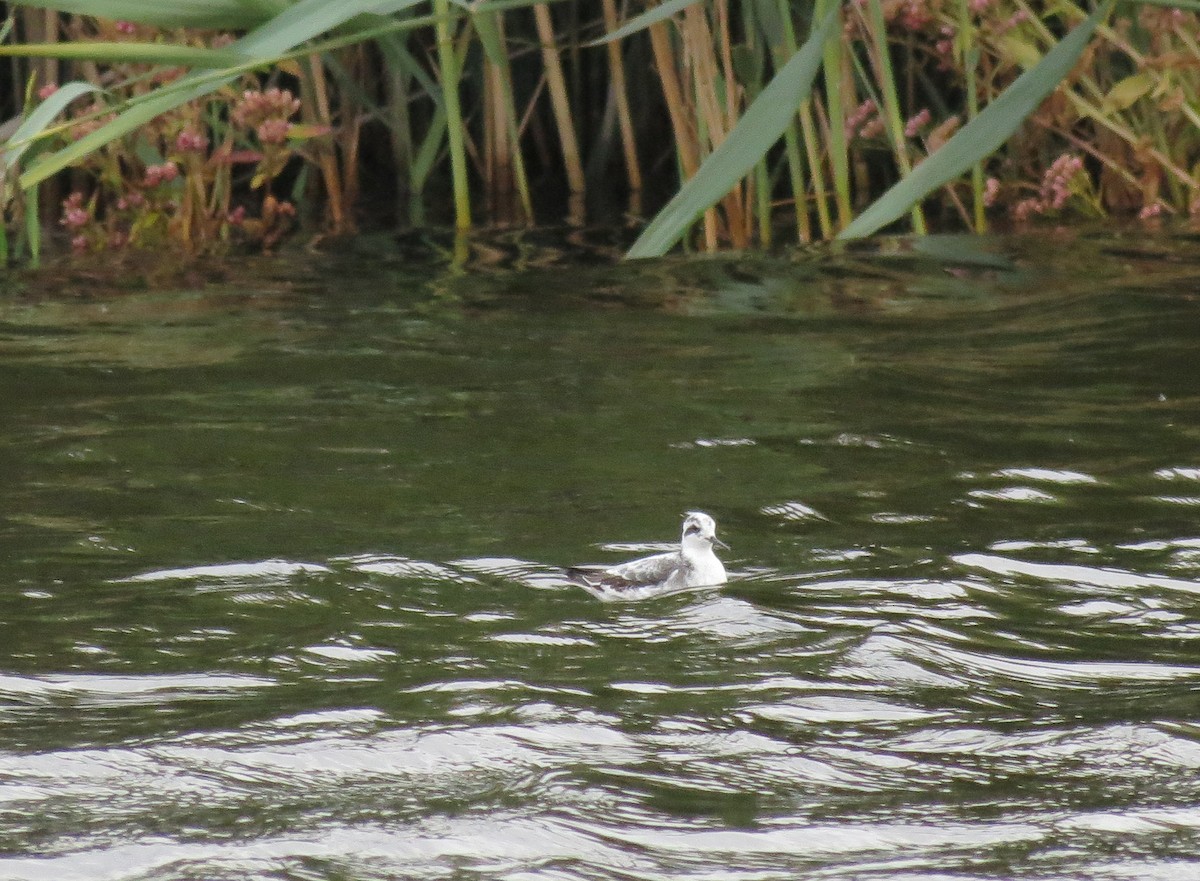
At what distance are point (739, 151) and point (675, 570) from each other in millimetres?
1644

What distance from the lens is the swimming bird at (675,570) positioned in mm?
4688

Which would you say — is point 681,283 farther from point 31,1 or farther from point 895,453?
point 31,1

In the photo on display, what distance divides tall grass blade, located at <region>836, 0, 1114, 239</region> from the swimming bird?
5.04ft

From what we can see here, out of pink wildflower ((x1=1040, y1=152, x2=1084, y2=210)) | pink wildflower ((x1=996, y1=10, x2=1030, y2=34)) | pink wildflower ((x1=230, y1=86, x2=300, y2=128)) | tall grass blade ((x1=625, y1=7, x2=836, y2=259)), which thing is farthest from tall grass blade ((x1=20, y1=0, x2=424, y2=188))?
pink wildflower ((x1=1040, y1=152, x2=1084, y2=210))

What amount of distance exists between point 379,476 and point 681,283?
10.6 feet

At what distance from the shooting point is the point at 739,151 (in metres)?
5.86

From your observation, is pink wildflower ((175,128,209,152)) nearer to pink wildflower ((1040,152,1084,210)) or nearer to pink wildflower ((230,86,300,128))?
pink wildflower ((230,86,300,128))

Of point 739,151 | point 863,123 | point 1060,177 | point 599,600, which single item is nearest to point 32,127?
point 739,151

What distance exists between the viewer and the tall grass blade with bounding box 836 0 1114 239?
598cm

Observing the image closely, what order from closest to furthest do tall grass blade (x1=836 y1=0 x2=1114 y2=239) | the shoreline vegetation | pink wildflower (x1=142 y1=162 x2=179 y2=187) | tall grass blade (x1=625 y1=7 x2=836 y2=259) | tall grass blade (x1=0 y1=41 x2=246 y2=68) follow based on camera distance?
tall grass blade (x1=0 y1=41 x2=246 y2=68), tall grass blade (x1=625 y1=7 x2=836 y2=259), tall grass blade (x1=836 y1=0 x2=1114 y2=239), the shoreline vegetation, pink wildflower (x1=142 y1=162 x2=179 y2=187)

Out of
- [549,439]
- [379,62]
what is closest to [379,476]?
[549,439]

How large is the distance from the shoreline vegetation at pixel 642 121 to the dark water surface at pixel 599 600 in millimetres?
737

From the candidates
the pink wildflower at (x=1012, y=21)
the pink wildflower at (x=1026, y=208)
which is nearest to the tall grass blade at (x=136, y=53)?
Result: the pink wildflower at (x=1012, y=21)

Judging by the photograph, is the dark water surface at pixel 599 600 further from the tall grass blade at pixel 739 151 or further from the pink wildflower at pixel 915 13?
the pink wildflower at pixel 915 13
